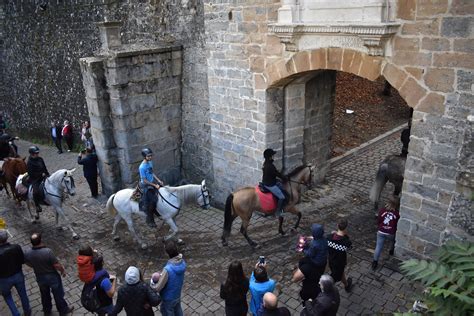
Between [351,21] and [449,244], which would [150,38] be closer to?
[351,21]

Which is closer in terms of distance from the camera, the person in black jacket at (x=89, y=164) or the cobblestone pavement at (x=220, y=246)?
the cobblestone pavement at (x=220, y=246)

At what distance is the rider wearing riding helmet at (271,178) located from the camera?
23.9ft

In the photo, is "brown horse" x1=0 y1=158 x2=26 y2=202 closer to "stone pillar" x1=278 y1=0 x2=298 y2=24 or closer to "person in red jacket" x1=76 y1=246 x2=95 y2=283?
"person in red jacket" x1=76 y1=246 x2=95 y2=283

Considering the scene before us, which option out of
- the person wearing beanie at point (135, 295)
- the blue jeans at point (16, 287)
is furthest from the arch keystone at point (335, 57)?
the blue jeans at point (16, 287)

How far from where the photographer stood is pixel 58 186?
833 cm

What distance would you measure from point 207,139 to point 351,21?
4.68m

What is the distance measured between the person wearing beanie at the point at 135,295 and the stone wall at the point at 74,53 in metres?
5.52

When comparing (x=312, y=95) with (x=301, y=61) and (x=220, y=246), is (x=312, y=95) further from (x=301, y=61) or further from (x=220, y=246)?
(x=220, y=246)

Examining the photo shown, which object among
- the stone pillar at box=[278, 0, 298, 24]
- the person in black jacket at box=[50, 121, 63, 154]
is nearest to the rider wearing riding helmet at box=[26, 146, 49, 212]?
the stone pillar at box=[278, 0, 298, 24]

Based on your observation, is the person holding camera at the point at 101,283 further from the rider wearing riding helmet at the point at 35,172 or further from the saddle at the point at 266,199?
the rider wearing riding helmet at the point at 35,172

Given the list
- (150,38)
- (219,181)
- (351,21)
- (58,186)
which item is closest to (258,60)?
(351,21)

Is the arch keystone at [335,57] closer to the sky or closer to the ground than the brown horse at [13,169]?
closer to the sky

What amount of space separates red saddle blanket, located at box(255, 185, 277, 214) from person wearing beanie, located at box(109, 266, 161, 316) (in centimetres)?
323

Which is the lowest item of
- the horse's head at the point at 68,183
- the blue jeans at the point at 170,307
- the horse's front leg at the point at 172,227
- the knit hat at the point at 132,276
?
the horse's front leg at the point at 172,227
